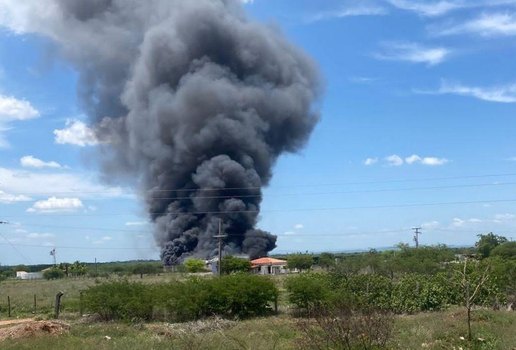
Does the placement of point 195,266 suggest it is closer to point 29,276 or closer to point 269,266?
point 269,266

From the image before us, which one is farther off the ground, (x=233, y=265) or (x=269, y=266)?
(x=233, y=265)

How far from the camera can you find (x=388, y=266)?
146ft

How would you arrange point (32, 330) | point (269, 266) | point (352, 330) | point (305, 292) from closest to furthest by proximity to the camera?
1. point (352, 330)
2. point (32, 330)
3. point (305, 292)
4. point (269, 266)

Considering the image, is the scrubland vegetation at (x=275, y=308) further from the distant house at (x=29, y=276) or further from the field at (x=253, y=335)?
the distant house at (x=29, y=276)

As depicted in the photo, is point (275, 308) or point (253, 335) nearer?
point (253, 335)

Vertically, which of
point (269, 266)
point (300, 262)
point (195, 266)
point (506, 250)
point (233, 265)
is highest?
point (506, 250)

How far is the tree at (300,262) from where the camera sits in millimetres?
75875

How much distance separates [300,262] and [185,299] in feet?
179

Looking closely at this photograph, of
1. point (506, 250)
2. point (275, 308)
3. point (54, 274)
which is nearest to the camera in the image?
point (275, 308)

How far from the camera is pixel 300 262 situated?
250ft

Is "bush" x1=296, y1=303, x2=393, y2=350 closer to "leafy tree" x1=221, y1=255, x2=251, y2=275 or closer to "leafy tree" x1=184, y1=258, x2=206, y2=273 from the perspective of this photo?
"leafy tree" x1=221, y1=255, x2=251, y2=275

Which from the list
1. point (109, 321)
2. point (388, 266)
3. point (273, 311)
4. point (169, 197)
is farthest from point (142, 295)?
point (169, 197)

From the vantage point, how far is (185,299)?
2259cm

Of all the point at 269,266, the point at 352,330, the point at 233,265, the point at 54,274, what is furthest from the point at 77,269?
the point at 352,330
